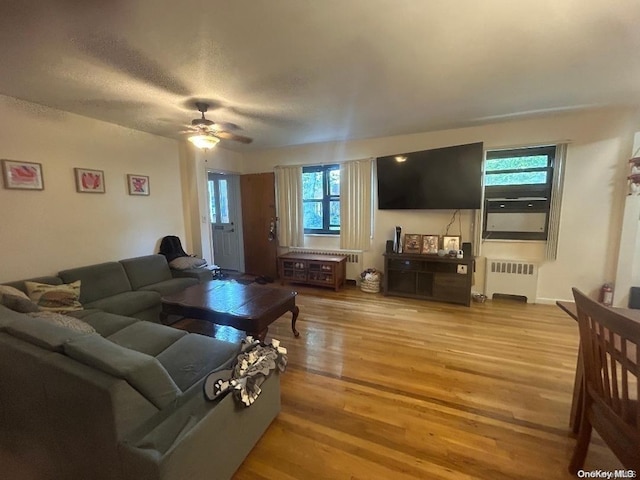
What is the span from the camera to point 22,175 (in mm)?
2629

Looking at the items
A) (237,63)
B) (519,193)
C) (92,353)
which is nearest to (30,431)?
(92,353)

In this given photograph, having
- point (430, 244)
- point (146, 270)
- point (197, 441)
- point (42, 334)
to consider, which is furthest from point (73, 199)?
point (430, 244)

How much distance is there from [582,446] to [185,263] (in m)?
4.02

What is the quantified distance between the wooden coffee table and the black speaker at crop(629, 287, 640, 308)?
12.8 ft

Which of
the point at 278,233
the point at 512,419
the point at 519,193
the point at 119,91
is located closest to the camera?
the point at 512,419

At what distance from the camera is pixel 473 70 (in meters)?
2.15

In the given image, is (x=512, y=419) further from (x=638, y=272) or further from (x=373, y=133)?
(x=373, y=133)

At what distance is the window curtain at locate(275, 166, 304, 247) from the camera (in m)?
4.91

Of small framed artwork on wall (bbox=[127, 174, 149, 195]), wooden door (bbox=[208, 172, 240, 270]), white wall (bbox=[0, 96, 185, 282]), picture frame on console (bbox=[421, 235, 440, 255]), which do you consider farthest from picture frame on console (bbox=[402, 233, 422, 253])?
small framed artwork on wall (bbox=[127, 174, 149, 195])

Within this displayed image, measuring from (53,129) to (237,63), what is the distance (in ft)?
7.69

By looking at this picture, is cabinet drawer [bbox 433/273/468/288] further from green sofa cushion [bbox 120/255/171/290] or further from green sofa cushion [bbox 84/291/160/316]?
green sofa cushion [bbox 120/255/171/290]

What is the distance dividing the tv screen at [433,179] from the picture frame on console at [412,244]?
1.48ft

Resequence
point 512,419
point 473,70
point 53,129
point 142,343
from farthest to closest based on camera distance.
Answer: point 53,129, point 473,70, point 142,343, point 512,419

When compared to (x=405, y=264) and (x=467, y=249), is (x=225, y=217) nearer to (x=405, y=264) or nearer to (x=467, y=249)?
(x=405, y=264)
